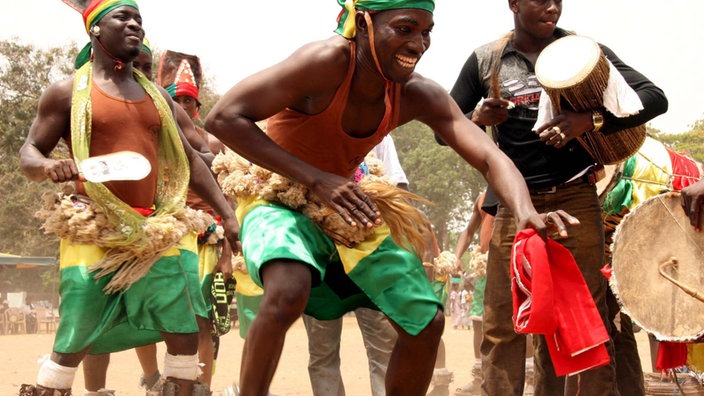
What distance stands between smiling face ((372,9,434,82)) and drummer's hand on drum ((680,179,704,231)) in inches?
73.9


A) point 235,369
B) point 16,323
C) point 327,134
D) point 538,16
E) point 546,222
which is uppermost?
point 538,16

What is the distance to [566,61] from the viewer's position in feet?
16.7

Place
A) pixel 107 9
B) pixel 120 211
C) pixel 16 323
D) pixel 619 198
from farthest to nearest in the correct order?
pixel 16 323
pixel 619 198
pixel 107 9
pixel 120 211

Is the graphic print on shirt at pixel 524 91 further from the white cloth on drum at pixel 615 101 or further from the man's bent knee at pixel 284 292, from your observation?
the man's bent knee at pixel 284 292

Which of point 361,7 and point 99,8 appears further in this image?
point 99,8

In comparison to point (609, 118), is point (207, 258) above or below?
below

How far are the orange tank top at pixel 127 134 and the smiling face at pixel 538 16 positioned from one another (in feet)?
7.45

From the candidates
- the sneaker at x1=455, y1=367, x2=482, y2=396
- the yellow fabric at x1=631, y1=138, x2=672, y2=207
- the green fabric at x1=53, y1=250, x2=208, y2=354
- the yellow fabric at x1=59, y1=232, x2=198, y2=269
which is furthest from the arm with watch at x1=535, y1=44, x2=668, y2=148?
the sneaker at x1=455, y1=367, x2=482, y2=396

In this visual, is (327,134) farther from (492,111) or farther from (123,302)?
(123,302)

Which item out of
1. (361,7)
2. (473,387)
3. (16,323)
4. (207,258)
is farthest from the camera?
(16,323)

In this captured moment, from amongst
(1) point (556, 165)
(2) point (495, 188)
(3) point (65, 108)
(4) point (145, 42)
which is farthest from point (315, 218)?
(4) point (145, 42)

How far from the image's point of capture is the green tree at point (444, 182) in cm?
5119

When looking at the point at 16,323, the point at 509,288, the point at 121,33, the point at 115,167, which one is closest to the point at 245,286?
the point at 115,167

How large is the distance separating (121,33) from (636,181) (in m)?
3.41
